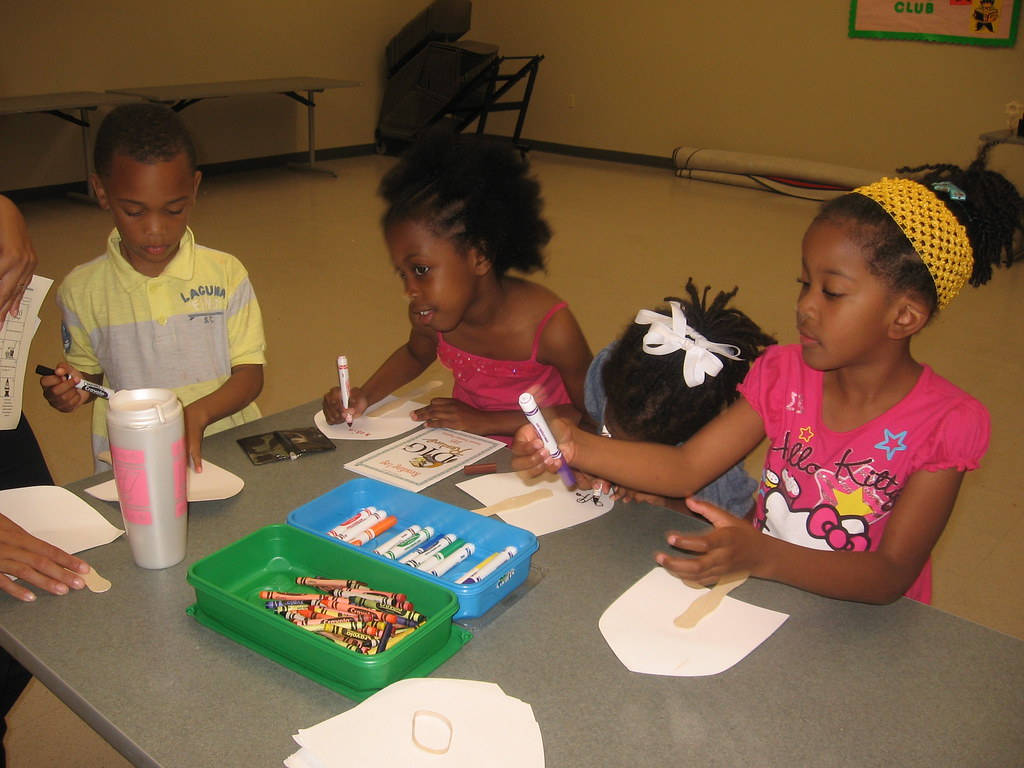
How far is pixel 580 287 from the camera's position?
14.7ft

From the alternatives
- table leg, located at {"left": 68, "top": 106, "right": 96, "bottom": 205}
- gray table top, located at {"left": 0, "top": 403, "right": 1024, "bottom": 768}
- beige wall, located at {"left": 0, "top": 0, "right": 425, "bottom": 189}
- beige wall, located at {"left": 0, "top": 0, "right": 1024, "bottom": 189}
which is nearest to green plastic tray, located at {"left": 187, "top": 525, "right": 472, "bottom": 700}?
gray table top, located at {"left": 0, "top": 403, "right": 1024, "bottom": 768}

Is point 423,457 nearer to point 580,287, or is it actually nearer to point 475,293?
point 475,293

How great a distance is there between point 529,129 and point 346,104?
1.97 m

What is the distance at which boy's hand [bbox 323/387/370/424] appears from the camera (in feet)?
4.94

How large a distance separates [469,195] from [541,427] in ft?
2.38

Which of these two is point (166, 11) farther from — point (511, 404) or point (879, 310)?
point (879, 310)

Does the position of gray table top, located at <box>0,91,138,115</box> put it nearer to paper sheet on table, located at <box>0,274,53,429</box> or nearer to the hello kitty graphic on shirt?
paper sheet on table, located at <box>0,274,53,429</box>

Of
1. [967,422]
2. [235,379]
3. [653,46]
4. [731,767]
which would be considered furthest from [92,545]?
[653,46]

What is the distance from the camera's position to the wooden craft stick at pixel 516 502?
1245mm

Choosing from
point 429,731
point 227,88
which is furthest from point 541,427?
point 227,88

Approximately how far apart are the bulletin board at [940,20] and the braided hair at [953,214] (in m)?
5.95

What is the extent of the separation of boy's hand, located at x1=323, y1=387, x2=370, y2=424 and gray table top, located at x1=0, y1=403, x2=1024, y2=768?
0.42 meters

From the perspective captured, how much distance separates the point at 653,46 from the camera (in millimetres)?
7727

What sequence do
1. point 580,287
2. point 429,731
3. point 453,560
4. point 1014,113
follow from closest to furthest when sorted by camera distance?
point 429,731
point 453,560
point 580,287
point 1014,113
